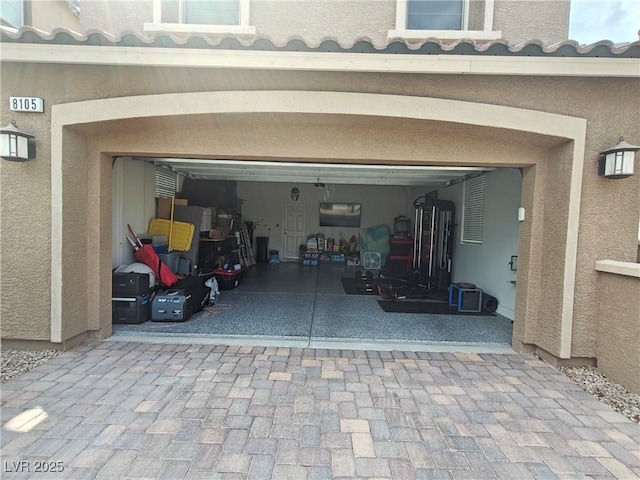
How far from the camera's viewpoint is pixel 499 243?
601 centimetres

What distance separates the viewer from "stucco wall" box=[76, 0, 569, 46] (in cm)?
542

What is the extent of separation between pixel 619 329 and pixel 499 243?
278cm

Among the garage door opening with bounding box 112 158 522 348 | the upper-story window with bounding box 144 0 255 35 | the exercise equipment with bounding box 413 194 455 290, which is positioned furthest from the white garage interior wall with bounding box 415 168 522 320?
the upper-story window with bounding box 144 0 255 35

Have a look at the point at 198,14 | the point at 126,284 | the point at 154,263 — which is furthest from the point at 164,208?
the point at 198,14

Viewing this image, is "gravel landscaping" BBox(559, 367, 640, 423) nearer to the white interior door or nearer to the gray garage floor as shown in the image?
the gray garage floor

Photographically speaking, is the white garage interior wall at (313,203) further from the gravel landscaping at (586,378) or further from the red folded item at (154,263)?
the gravel landscaping at (586,378)

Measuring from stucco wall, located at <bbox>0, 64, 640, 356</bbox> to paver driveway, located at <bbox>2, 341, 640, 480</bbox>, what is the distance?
0.98 metres

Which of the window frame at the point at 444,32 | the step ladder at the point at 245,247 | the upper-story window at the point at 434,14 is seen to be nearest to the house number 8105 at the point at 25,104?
the window frame at the point at 444,32

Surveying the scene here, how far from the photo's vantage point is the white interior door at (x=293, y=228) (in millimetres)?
12672

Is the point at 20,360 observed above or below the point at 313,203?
below

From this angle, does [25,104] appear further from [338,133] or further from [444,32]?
[444,32]

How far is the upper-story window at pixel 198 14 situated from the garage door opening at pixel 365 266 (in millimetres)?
2241

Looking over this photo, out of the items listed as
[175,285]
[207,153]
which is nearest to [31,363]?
[175,285]

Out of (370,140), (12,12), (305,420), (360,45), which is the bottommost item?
(305,420)
